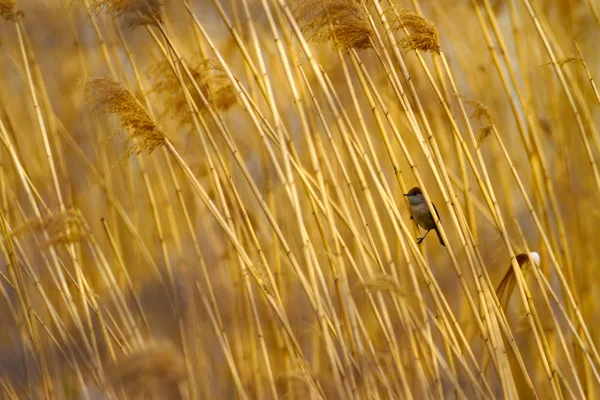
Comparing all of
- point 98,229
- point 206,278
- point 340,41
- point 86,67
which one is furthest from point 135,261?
point 340,41

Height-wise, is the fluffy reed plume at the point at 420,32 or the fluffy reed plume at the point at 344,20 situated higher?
the fluffy reed plume at the point at 344,20

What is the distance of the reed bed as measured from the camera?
1.55m

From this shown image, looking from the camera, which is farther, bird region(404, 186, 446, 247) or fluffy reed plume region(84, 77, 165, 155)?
bird region(404, 186, 446, 247)

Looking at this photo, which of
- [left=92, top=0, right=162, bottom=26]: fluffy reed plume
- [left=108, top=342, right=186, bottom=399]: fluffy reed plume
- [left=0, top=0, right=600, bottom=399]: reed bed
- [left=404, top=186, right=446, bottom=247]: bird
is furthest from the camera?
[left=404, top=186, right=446, bottom=247]: bird

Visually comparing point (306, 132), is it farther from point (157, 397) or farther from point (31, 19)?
point (31, 19)

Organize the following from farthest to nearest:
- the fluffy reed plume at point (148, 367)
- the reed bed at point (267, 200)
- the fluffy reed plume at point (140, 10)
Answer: the reed bed at point (267, 200) → the fluffy reed plume at point (140, 10) → the fluffy reed plume at point (148, 367)

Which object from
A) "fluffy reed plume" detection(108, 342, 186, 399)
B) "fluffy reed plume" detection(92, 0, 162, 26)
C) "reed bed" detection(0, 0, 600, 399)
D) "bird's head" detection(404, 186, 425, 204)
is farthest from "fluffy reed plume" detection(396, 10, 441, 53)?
"fluffy reed plume" detection(108, 342, 186, 399)

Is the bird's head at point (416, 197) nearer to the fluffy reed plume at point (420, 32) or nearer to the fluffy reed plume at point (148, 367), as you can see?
the fluffy reed plume at point (420, 32)

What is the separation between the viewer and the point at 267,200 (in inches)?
78.2

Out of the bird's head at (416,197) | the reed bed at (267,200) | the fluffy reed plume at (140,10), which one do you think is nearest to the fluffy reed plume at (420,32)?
the reed bed at (267,200)

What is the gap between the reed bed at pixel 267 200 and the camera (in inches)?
60.9

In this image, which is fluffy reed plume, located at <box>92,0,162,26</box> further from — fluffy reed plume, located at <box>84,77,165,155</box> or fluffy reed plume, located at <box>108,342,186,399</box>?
fluffy reed plume, located at <box>108,342,186,399</box>

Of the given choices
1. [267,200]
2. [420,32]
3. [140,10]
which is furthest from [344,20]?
[267,200]

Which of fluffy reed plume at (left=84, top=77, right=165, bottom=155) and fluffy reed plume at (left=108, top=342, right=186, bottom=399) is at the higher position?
fluffy reed plume at (left=84, top=77, right=165, bottom=155)
